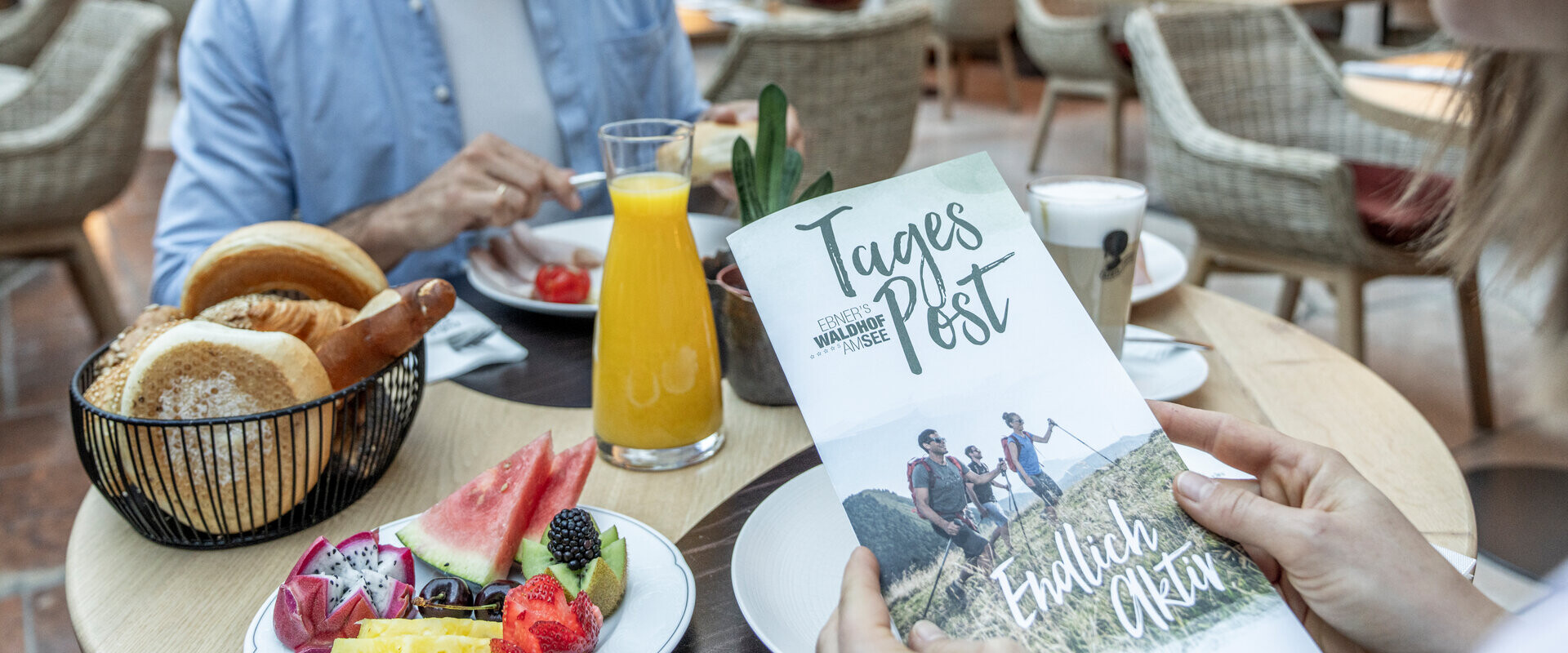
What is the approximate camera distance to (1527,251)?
0.57 m

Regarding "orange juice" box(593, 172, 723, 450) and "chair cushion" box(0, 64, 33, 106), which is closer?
"orange juice" box(593, 172, 723, 450)

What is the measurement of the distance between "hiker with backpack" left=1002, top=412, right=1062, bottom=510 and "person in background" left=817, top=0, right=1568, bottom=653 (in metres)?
0.08

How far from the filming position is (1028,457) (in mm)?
570

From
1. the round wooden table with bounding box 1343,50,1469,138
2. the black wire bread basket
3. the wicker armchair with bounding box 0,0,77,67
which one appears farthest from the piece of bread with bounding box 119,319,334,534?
the wicker armchair with bounding box 0,0,77,67

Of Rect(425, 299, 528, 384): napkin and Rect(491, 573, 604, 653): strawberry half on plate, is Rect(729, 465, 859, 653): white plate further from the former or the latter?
Rect(425, 299, 528, 384): napkin

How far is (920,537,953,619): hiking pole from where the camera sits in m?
0.53

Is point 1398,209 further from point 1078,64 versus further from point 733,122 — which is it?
point 1078,64

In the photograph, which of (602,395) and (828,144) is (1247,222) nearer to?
(828,144)


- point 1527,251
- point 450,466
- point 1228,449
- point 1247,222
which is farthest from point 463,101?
point 1247,222

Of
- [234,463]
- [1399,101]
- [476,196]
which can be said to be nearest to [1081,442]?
[234,463]

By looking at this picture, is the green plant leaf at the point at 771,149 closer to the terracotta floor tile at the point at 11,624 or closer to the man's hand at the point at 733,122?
the man's hand at the point at 733,122

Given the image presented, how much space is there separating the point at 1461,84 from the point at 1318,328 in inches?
98.8

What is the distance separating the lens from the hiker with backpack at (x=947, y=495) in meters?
0.54

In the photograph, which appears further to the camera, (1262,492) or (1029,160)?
(1029,160)
